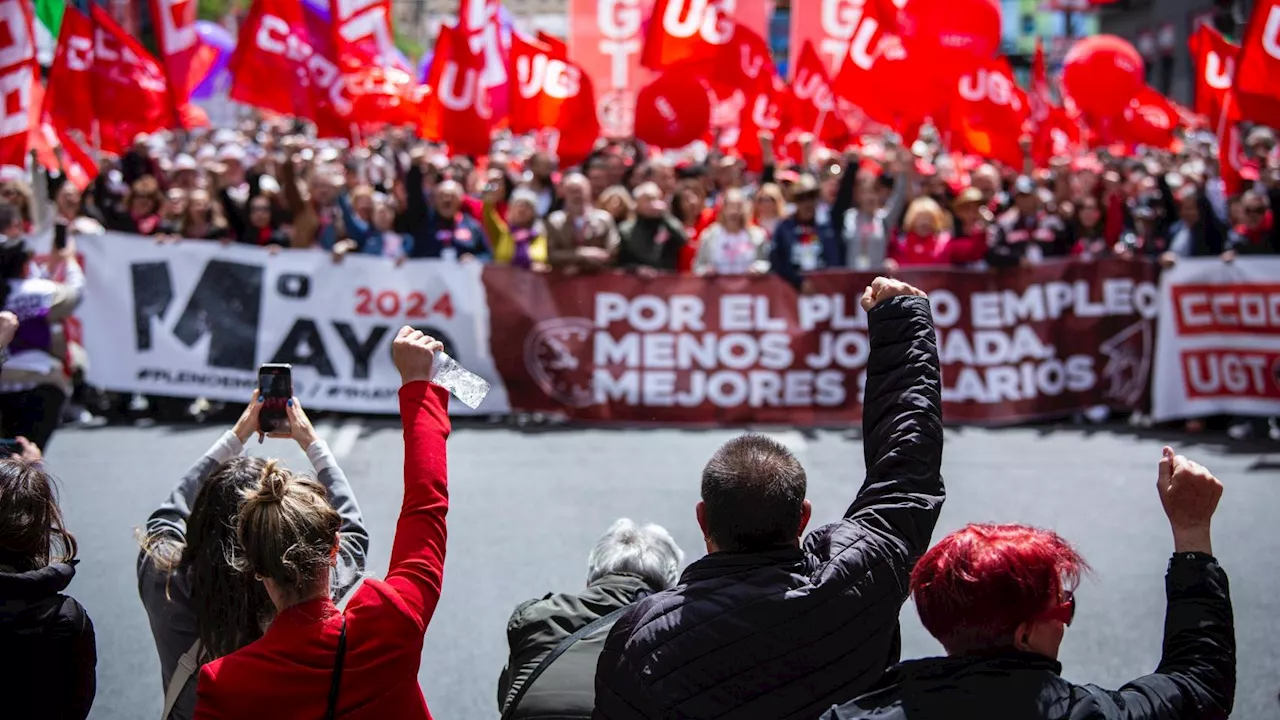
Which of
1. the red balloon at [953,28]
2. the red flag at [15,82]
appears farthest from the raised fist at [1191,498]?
the red balloon at [953,28]

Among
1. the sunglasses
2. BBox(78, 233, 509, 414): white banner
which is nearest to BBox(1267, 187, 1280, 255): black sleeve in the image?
BBox(78, 233, 509, 414): white banner

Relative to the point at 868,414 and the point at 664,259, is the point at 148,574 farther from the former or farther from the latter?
the point at 664,259

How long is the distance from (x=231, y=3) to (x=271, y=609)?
70740 mm

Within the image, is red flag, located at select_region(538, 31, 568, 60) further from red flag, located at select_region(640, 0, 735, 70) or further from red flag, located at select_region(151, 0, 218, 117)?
A: red flag, located at select_region(151, 0, 218, 117)

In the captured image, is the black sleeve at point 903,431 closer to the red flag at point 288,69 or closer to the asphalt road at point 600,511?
the asphalt road at point 600,511

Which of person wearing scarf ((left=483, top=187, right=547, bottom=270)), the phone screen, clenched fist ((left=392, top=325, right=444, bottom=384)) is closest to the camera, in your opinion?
clenched fist ((left=392, top=325, right=444, bottom=384))

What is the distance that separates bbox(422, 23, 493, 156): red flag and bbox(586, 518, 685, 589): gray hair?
8.97 meters

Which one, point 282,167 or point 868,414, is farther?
point 282,167

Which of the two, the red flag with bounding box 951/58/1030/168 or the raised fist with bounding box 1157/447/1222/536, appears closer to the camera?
the raised fist with bounding box 1157/447/1222/536

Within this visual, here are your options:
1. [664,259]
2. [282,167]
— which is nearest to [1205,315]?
[664,259]

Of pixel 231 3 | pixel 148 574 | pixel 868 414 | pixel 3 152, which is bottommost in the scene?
pixel 148 574

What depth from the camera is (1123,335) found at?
434 inches

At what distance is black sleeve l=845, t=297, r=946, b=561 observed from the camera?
9.59 ft

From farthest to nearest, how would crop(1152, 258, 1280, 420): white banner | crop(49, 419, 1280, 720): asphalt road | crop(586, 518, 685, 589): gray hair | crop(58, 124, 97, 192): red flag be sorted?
1. crop(58, 124, 97, 192): red flag
2. crop(1152, 258, 1280, 420): white banner
3. crop(49, 419, 1280, 720): asphalt road
4. crop(586, 518, 685, 589): gray hair
